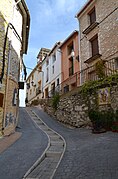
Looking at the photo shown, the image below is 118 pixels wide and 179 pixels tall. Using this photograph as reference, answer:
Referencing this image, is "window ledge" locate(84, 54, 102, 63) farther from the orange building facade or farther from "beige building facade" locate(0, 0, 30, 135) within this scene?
"beige building facade" locate(0, 0, 30, 135)

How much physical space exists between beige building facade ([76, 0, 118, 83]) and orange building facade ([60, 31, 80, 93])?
1.12 m

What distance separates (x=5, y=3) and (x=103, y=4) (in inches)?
300

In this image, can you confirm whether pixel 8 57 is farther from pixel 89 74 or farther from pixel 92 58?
pixel 92 58

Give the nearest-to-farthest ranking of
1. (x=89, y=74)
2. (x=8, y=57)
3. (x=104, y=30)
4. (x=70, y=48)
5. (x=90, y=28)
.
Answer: (x=8, y=57), (x=104, y=30), (x=89, y=74), (x=90, y=28), (x=70, y=48)

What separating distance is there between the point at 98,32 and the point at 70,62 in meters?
5.01

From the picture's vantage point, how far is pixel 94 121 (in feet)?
27.2

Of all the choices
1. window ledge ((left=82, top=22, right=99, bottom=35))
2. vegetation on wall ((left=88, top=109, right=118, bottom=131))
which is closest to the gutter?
window ledge ((left=82, top=22, right=99, bottom=35))

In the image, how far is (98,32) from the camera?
1299 centimetres

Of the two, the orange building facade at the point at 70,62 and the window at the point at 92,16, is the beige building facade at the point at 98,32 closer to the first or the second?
the window at the point at 92,16

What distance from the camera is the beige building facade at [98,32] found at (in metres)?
11.7

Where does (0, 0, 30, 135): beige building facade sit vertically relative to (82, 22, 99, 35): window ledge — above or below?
below

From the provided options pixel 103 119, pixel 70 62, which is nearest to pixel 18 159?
pixel 103 119

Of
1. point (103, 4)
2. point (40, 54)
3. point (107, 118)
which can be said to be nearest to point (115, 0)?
point (103, 4)

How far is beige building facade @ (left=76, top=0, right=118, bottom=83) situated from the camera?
11695 millimetres
